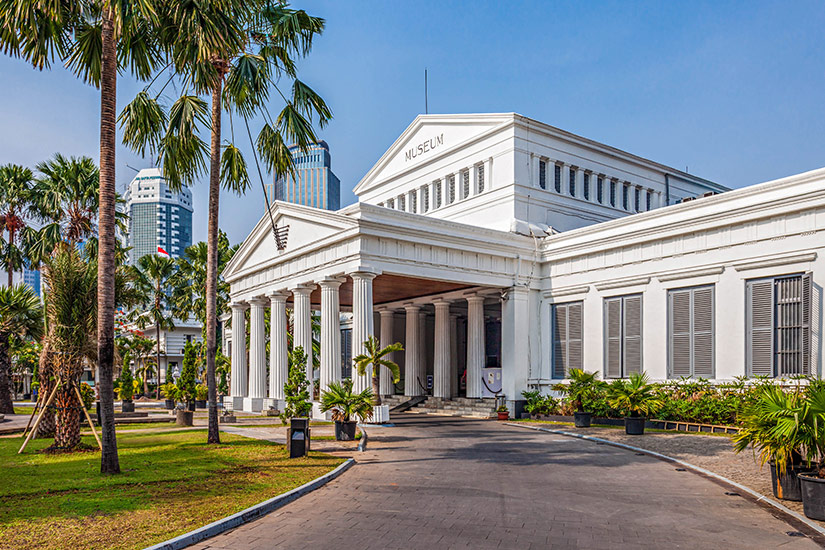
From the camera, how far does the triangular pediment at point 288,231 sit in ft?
94.1

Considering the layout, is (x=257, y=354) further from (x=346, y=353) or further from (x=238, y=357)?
(x=346, y=353)

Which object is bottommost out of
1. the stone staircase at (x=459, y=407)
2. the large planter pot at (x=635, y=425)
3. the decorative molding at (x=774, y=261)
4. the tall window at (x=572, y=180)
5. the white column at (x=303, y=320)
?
the stone staircase at (x=459, y=407)

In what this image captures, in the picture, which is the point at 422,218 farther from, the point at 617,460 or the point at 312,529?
the point at 312,529

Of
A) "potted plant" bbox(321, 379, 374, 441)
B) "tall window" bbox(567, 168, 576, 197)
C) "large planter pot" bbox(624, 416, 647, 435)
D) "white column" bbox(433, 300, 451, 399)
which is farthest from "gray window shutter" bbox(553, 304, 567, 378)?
"potted plant" bbox(321, 379, 374, 441)

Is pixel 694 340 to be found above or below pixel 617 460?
above

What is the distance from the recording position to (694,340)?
25.3 meters

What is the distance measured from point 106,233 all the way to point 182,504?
629cm

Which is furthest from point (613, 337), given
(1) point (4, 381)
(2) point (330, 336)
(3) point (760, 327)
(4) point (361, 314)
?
(1) point (4, 381)

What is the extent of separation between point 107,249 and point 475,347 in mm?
22650

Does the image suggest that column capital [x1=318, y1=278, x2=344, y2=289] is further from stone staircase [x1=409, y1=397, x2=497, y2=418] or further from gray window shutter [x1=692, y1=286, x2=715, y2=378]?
gray window shutter [x1=692, y1=286, x2=715, y2=378]

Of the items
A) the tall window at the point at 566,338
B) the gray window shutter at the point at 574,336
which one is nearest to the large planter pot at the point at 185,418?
the tall window at the point at 566,338

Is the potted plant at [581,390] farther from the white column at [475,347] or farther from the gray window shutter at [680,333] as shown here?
the white column at [475,347]

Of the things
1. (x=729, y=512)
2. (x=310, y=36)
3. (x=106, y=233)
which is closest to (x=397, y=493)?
(x=729, y=512)

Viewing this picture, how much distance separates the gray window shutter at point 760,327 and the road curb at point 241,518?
16.6 m
